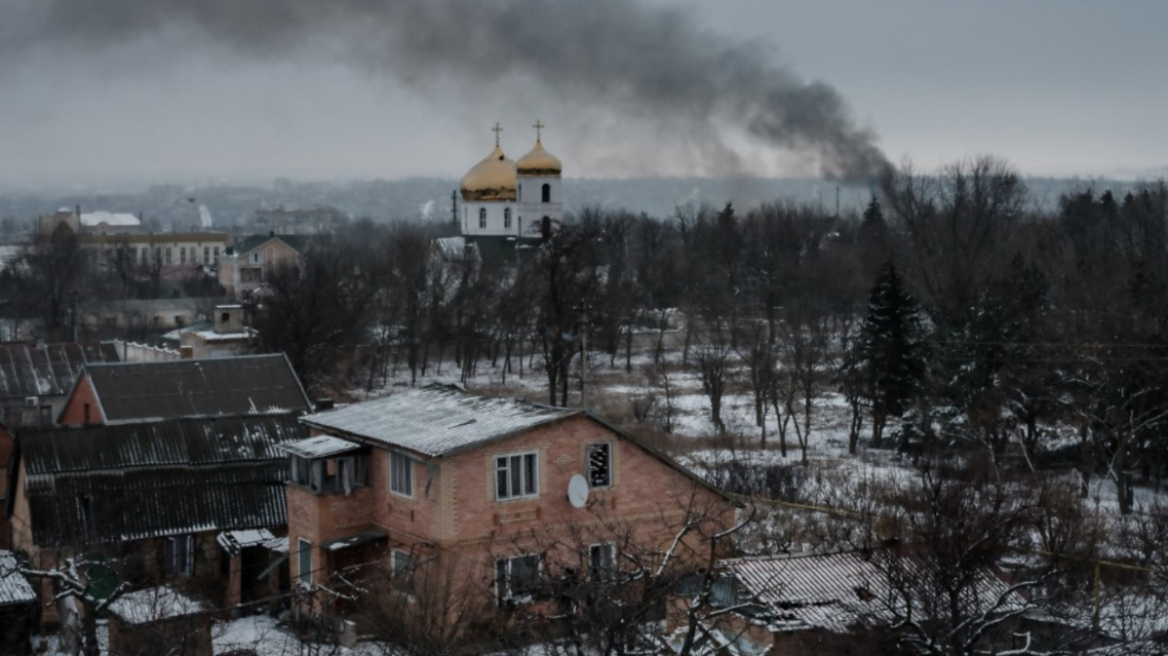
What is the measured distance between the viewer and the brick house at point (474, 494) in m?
16.0

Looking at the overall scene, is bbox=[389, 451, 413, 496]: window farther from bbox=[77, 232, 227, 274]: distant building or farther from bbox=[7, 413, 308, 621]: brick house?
bbox=[77, 232, 227, 274]: distant building

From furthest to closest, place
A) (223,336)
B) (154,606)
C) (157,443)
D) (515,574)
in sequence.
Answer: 1. (223,336)
2. (157,443)
3. (515,574)
4. (154,606)

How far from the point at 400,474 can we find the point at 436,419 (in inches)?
35.7

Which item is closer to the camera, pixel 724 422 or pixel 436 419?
pixel 436 419

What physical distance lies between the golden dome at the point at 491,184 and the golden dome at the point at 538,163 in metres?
1.42

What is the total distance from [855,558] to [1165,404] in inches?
490

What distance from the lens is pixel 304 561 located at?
17.5 meters

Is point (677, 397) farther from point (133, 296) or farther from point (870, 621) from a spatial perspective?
point (133, 296)

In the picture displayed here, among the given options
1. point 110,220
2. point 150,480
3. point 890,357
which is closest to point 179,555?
point 150,480

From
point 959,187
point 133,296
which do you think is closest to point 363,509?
point 959,187

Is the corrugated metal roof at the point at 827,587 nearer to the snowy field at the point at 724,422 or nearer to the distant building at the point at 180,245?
the snowy field at the point at 724,422

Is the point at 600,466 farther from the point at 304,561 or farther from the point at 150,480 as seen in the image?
the point at 150,480

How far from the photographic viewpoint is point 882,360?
104 feet

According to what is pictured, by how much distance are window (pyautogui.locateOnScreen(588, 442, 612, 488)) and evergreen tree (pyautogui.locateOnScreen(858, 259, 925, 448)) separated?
1537 centimetres
